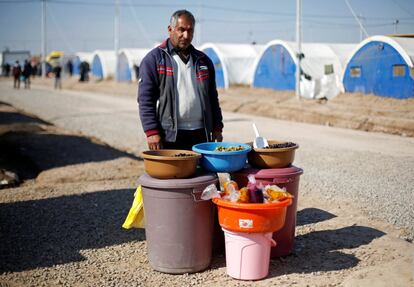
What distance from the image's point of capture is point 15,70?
33.7 metres

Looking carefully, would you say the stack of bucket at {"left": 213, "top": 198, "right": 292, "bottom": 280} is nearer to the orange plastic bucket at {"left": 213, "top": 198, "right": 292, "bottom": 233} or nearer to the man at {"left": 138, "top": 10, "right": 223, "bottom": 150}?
the orange plastic bucket at {"left": 213, "top": 198, "right": 292, "bottom": 233}

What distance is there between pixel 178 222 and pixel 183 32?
1.66 m

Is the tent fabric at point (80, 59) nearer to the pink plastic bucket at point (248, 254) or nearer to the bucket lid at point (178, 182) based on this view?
the bucket lid at point (178, 182)

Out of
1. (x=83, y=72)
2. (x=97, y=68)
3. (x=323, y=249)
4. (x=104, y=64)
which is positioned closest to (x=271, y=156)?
(x=323, y=249)

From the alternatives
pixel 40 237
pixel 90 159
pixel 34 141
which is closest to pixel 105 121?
pixel 34 141

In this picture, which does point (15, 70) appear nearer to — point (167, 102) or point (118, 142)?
point (118, 142)

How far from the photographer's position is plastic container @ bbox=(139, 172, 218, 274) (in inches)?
159

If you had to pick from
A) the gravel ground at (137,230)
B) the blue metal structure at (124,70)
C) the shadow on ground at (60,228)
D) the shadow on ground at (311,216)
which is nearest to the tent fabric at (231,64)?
the blue metal structure at (124,70)

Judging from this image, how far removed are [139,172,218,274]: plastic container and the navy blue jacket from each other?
54cm

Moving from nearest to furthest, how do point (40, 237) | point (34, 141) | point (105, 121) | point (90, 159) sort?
point (40, 237) → point (90, 159) → point (34, 141) → point (105, 121)

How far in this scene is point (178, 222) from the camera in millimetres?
4086

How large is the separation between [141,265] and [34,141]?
7.34 meters

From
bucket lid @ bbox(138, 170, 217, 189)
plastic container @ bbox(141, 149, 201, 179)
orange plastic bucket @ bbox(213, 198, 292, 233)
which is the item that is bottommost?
Answer: orange plastic bucket @ bbox(213, 198, 292, 233)

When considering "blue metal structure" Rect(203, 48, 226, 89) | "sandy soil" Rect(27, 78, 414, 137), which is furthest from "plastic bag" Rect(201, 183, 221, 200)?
"blue metal structure" Rect(203, 48, 226, 89)
